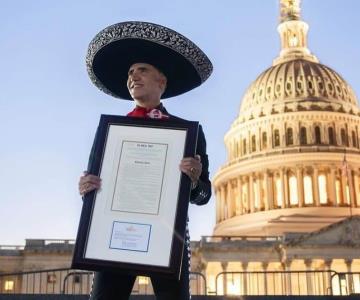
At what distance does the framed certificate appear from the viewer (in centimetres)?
571

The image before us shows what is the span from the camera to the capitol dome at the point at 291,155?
82.1 metres

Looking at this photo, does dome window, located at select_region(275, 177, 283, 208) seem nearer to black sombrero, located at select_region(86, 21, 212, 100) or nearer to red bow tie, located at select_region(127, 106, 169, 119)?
black sombrero, located at select_region(86, 21, 212, 100)

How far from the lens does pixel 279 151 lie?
8569cm

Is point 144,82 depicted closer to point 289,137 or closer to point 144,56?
point 144,56

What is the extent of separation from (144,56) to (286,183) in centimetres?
7931

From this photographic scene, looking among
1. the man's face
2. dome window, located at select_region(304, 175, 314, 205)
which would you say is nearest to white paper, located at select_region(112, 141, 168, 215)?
the man's face

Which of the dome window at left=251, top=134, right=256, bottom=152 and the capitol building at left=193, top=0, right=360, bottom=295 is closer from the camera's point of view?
the capitol building at left=193, top=0, right=360, bottom=295

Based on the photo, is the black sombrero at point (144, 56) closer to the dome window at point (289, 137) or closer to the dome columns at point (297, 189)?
the dome columns at point (297, 189)

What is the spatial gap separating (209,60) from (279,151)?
79819mm

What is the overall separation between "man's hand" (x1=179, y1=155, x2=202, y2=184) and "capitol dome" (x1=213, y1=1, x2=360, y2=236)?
73828 mm

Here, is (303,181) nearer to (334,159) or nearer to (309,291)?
(334,159)

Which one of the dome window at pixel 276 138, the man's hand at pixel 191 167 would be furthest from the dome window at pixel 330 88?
the man's hand at pixel 191 167

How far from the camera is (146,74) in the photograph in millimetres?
6676

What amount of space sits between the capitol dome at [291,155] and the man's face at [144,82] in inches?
2886
